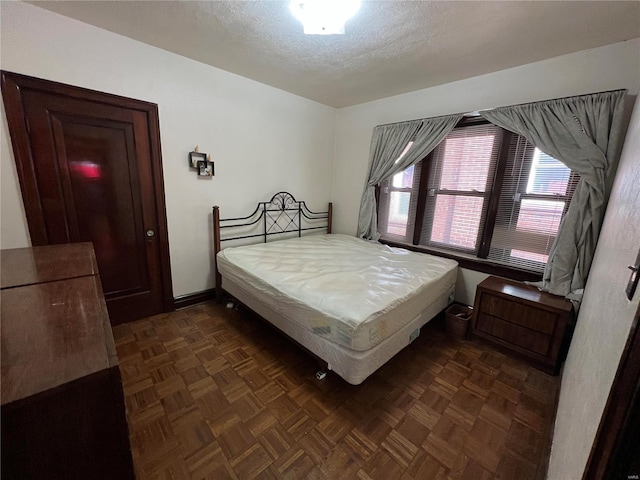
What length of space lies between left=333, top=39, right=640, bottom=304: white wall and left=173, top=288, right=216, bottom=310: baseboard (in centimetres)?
213

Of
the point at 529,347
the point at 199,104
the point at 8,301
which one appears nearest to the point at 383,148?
the point at 199,104

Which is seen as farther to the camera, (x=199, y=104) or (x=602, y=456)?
(x=199, y=104)

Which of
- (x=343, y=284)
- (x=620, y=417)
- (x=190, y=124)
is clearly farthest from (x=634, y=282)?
(x=190, y=124)

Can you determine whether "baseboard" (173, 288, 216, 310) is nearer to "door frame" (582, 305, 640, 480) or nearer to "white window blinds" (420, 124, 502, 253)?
"white window blinds" (420, 124, 502, 253)

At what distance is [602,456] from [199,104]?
3.31 meters

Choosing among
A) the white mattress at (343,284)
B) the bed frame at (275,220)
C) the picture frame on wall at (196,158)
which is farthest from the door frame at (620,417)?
the picture frame on wall at (196,158)

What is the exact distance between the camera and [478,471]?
1310 mm

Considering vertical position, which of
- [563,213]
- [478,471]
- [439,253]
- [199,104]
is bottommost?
[478,471]

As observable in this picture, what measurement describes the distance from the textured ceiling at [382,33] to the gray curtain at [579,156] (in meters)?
0.46

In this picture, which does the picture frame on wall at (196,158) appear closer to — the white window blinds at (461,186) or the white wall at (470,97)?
the white wall at (470,97)

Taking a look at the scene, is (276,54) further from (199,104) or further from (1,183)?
(1,183)

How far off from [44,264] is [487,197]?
11.5 ft

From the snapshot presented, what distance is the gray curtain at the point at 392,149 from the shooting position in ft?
9.26

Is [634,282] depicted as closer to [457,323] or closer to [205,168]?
[457,323]
